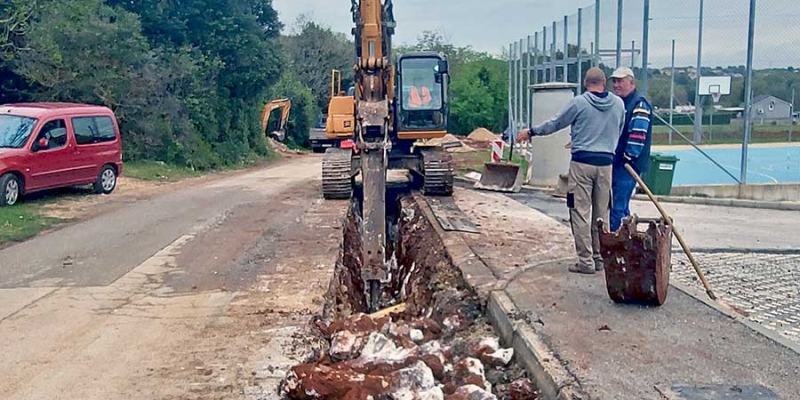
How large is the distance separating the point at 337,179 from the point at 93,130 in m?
5.11

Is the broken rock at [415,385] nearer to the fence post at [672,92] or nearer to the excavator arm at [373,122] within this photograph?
the excavator arm at [373,122]

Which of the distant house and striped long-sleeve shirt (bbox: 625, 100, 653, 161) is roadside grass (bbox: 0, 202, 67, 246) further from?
the distant house

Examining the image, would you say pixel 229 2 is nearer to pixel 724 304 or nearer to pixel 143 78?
pixel 143 78

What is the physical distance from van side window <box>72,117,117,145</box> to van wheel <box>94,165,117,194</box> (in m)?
0.65

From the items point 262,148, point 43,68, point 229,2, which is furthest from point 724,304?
point 262,148

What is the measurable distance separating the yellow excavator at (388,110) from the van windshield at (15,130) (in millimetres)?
5455

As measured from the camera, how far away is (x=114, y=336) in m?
6.64

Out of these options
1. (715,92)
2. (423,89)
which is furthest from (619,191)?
(715,92)

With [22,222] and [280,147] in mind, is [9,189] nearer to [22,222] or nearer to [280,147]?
[22,222]

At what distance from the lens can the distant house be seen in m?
16.0

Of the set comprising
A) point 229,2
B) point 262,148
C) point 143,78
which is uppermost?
point 229,2

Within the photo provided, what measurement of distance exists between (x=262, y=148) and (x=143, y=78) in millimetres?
11948

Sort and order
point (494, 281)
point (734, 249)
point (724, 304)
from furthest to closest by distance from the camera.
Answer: point (734, 249), point (494, 281), point (724, 304)

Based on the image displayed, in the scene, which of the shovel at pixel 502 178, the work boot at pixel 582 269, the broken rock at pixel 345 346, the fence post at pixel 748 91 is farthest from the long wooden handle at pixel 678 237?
the shovel at pixel 502 178
